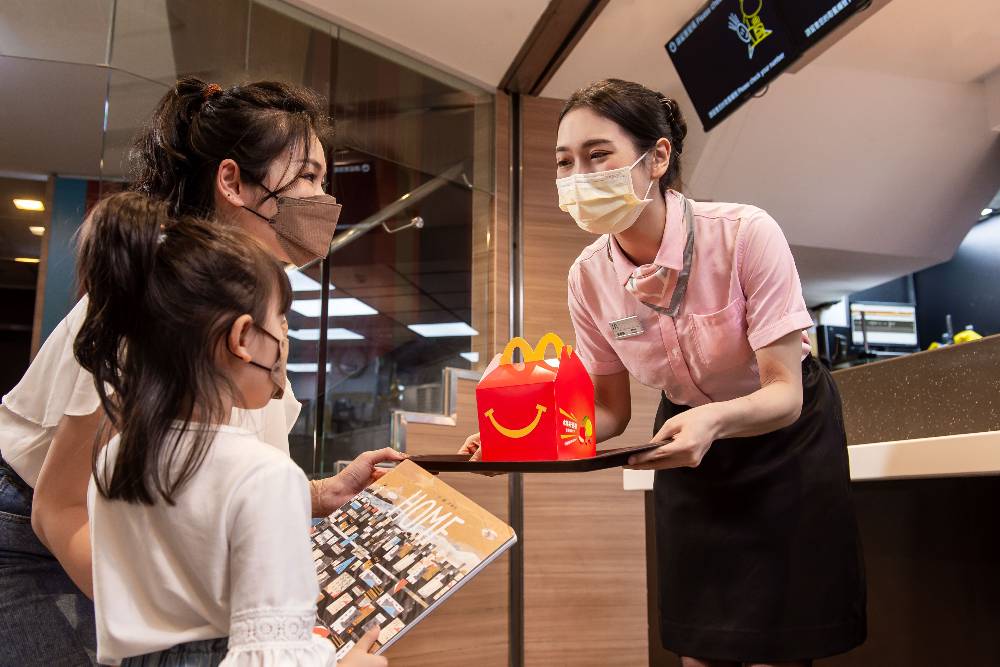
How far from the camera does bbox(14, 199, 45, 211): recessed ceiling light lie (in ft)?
15.7

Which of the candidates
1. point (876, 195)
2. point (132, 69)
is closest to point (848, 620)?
point (132, 69)

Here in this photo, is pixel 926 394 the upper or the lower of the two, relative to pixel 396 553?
upper

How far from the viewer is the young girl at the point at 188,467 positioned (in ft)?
2.55

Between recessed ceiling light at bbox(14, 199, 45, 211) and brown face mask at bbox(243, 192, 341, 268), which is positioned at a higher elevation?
recessed ceiling light at bbox(14, 199, 45, 211)

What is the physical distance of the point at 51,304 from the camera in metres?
3.54

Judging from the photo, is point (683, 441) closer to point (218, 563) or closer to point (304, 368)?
point (218, 563)

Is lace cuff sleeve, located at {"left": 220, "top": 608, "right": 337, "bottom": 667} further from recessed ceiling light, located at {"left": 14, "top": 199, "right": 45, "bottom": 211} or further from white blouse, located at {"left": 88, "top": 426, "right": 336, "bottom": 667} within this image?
recessed ceiling light, located at {"left": 14, "top": 199, "right": 45, "bottom": 211}

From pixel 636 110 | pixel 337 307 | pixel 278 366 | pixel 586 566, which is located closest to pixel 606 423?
Result: pixel 636 110

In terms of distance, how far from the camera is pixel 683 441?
1.12m

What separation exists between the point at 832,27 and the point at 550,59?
60.8 inches

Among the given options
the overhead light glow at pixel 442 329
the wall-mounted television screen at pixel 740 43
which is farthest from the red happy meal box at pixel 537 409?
the overhead light glow at pixel 442 329

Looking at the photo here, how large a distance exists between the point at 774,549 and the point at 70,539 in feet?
3.33

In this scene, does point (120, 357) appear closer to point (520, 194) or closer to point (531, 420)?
point (531, 420)

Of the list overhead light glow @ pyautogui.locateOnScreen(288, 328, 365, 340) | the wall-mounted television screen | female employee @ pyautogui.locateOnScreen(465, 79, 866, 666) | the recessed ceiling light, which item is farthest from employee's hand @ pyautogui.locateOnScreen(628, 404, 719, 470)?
the recessed ceiling light
